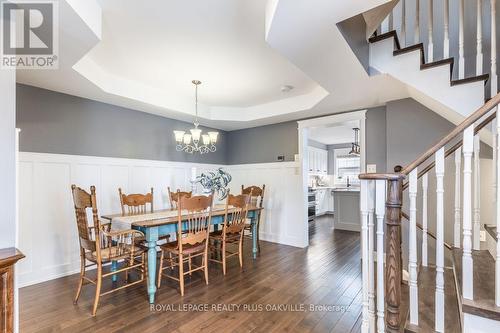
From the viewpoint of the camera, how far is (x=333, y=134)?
7.14 metres

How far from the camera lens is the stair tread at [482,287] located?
119cm

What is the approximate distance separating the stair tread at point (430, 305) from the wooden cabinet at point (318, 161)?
5704 mm

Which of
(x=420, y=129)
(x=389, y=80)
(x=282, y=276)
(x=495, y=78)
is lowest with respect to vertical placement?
(x=282, y=276)

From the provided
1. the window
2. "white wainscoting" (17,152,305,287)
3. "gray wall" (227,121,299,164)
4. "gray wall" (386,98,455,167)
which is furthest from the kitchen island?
the window

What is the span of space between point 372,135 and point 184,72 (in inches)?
113

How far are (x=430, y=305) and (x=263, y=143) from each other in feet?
12.7

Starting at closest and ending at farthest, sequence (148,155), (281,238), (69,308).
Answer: (69,308) < (148,155) < (281,238)

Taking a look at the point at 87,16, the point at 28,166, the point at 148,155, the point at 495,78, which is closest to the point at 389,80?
the point at 495,78

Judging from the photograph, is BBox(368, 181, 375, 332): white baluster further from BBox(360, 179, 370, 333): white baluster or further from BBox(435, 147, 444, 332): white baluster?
BBox(435, 147, 444, 332): white baluster

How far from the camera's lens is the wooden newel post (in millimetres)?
1363

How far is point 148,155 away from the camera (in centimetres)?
420

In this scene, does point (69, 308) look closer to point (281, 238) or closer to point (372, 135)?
point (281, 238)

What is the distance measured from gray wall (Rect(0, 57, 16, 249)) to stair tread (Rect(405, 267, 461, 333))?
2307 mm

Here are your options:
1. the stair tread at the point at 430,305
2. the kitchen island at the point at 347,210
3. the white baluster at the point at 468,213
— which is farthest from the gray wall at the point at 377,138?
the white baluster at the point at 468,213
